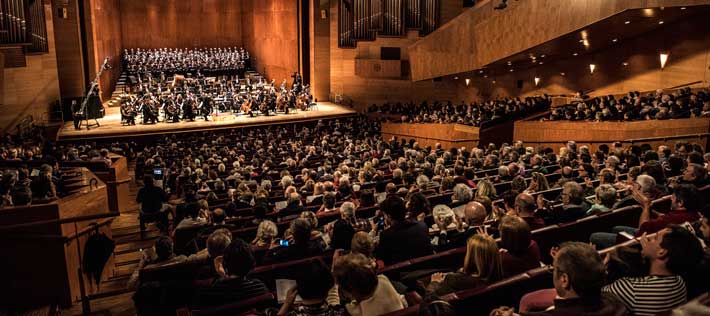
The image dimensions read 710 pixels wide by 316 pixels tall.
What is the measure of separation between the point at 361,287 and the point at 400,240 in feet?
4.08

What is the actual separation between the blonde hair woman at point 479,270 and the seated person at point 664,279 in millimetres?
501

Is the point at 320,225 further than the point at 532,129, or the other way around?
the point at 532,129

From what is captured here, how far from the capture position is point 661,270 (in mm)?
2242

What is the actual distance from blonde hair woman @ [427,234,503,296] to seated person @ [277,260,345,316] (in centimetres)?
56

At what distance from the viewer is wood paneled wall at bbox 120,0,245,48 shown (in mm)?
21859

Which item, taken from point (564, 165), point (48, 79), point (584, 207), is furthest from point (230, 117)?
point (584, 207)

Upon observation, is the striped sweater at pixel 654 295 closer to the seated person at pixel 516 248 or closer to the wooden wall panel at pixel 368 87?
the seated person at pixel 516 248

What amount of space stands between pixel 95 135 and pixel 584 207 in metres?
11.8

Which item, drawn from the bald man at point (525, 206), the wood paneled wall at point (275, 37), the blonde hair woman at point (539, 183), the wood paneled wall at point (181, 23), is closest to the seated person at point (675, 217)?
the bald man at point (525, 206)

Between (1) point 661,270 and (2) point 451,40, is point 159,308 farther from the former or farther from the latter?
(2) point 451,40

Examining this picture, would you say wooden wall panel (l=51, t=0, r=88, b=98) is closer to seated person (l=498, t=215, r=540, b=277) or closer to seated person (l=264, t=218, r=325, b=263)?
seated person (l=264, t=218, r=325, b=263)

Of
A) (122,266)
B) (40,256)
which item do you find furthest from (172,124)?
(40,256)

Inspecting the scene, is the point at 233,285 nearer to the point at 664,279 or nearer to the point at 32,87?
the point at 664,279

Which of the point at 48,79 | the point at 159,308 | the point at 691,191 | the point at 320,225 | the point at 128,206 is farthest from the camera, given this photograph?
the point at 48,79
